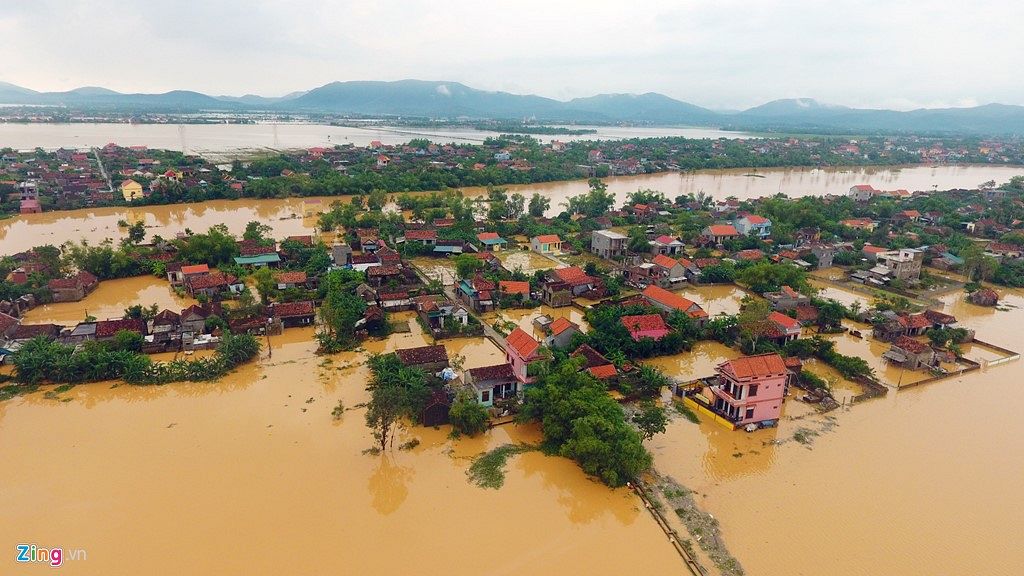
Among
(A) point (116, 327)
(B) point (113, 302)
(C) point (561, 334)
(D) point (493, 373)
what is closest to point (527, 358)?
(D) point (493, 373)

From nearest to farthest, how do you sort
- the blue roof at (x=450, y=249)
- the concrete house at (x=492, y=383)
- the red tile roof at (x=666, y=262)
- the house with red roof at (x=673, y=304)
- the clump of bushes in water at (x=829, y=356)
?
the concrete house at (x=492, y=383)
the clump of bushes in water at (x=829, y=356)
the house with red roof at (x=673, y=304)
the red tile roof at (x=666, y=262)
the blue roof at (x=450, y=249)

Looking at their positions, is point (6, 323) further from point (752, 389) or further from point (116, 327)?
point (752, 389)

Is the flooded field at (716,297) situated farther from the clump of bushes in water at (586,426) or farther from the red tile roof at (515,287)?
the clump of bushes in water at (586,426)

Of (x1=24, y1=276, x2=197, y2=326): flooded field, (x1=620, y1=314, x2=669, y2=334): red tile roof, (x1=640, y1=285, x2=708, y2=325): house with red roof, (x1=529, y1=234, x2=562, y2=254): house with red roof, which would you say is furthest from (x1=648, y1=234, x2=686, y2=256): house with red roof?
(x1=24, y1=276, x2=197, y2=326): flooded field

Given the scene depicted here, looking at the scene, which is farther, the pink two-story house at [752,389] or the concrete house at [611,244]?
the concrete house at [611,244]

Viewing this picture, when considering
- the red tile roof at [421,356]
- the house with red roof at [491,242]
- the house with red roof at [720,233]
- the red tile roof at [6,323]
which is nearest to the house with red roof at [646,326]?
the red tile roof at [421,356]

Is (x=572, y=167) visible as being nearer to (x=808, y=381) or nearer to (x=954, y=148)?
(x=808, y=381)

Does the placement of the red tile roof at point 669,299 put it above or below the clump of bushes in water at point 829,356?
above

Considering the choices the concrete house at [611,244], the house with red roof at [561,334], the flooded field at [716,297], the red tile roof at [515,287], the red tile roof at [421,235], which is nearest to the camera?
the house with red roof at [561,334]
